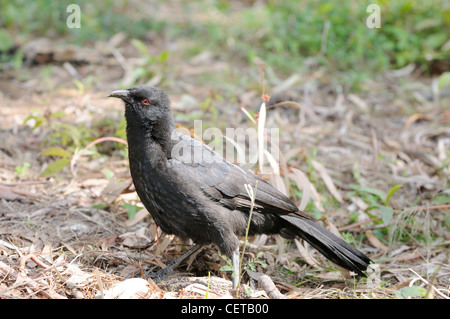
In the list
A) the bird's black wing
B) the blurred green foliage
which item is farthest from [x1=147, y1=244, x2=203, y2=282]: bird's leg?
the blurred green foliage

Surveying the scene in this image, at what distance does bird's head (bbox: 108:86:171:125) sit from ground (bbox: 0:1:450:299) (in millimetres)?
938

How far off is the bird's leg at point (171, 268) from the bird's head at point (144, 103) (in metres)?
1.16

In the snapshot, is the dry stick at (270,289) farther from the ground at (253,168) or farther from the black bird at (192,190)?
the black bird at (192,190)

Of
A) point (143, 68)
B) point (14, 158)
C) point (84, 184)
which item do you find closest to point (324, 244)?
point (84, 184)

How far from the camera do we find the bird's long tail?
3818 mm

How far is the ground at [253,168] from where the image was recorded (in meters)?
3.66

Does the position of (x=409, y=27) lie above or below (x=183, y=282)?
above

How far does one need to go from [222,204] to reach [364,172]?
7.70 feet

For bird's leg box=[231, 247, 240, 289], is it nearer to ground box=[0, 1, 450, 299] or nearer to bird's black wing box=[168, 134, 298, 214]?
ground box=[0, 1, 450, 299]

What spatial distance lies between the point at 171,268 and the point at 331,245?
1.36 m

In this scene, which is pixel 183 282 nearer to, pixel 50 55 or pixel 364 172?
pixel 364 172

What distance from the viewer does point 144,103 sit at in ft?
12.3

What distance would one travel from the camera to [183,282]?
3.61 metres

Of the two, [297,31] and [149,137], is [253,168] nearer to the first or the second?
[149,137]
